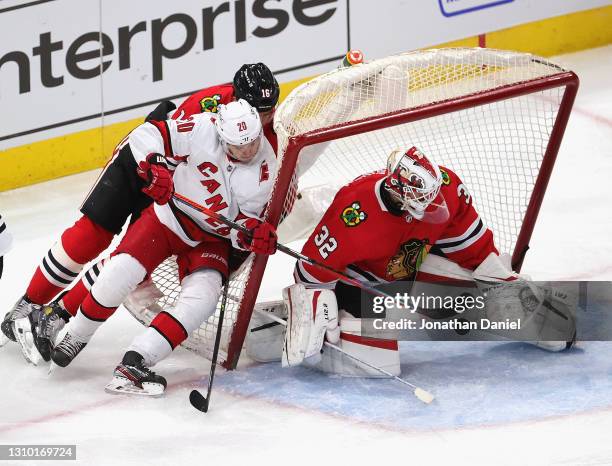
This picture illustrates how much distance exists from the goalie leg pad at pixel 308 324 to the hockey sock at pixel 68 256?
73 cm

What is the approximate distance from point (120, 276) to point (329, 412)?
2.57ft

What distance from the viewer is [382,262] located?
14.9 feet

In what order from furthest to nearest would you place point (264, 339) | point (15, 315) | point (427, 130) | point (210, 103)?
point (427, 130) < point (210, 103) < point (15, 315) < point (264, 339)

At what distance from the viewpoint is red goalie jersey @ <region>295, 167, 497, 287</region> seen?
174 inches

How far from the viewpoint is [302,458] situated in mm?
4016

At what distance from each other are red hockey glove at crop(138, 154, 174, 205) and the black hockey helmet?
0.40 m

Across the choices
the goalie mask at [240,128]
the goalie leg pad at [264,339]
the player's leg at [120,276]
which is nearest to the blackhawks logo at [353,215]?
the goalie mask at [240,128]

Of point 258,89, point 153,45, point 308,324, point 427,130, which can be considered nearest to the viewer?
point 308,324

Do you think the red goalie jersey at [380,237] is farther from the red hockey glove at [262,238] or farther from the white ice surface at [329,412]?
the white ice surface at [329,412]

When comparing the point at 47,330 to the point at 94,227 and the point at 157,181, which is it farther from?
the point at 157,181

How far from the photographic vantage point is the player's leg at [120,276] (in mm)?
4410

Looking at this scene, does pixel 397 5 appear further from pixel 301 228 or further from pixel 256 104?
pixel 256 104

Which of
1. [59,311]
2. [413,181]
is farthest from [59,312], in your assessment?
[413,181]

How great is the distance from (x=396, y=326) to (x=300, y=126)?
756 mm
